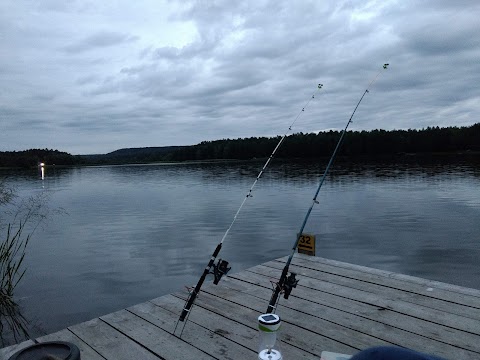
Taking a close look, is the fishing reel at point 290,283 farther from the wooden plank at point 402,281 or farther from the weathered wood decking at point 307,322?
the wooden plank at point 402,281

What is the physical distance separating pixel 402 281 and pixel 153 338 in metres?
3.44

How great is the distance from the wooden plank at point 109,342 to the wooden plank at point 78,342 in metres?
0.04

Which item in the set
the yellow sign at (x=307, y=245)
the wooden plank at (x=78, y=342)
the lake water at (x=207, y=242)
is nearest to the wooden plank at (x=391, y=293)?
the yellow sign at (x=307, y=245)

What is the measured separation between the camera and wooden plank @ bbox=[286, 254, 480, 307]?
476cm

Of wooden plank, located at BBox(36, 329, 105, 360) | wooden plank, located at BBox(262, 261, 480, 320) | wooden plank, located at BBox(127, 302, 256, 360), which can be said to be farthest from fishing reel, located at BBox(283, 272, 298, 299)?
wooden plank, located at BBox(36, 329, 105, 360)

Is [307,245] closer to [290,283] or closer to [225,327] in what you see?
[290,283]

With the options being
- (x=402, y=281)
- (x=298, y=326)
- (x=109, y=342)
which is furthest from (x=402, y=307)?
(x=109, y=342)

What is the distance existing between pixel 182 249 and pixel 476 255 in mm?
8444

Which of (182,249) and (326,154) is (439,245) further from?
(326,154)

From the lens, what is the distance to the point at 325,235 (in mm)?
13867

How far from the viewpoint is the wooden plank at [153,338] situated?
3634 mm

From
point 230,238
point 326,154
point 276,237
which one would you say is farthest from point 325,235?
point 326,154

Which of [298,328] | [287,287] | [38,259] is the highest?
[287,287]

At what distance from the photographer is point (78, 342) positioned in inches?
155
